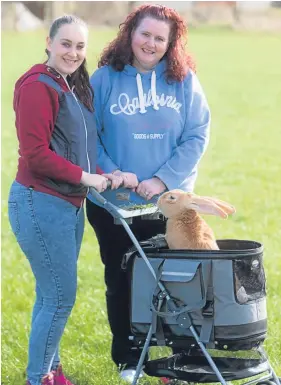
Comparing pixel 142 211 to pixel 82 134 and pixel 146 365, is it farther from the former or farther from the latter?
pixel 146 365

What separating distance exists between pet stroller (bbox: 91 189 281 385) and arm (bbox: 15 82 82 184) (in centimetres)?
24

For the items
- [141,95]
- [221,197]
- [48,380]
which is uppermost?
[141,95]

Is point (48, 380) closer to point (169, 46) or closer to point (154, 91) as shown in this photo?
point (154, 91)

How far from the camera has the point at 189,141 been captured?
14.2 feet

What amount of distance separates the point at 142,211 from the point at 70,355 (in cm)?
131

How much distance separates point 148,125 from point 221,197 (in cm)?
528

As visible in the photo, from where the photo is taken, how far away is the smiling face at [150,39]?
4227 millimetres

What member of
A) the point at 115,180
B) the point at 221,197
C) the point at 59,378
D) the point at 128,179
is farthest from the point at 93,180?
the point at 221,197

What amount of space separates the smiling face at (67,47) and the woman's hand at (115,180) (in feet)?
1.62

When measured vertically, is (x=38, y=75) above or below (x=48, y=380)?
above

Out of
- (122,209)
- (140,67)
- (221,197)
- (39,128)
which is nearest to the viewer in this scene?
(39,128)

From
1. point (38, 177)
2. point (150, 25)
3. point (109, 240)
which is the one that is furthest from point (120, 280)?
point (150, 25)

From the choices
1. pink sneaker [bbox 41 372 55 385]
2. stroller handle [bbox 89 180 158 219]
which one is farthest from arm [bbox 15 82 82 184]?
pink sneaker [bbox 41 372 55 385]

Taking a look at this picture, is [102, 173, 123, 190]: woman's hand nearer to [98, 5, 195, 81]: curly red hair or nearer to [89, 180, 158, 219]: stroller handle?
[89, 180, 158, 219]: stroller handle
